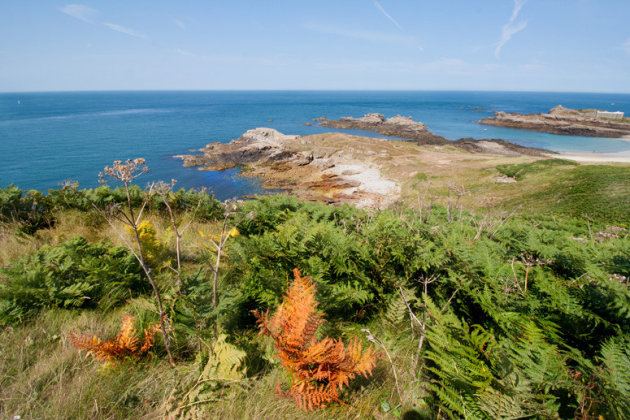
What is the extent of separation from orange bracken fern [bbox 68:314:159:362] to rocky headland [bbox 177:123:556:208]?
18.8 m

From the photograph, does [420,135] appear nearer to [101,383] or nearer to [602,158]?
[602,158]

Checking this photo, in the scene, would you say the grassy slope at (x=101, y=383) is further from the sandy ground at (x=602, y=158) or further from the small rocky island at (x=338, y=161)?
the sandy ground at (x=602, y=158)

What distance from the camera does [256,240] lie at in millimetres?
3699

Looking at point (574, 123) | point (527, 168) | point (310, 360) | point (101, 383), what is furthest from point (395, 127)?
point (101, 383)

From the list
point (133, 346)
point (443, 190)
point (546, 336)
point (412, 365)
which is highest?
point (546, 336)

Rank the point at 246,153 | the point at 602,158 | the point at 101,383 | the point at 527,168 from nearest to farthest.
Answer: the point at 101,383
the point at 527,168
the point at 602,158
the point at 246,153

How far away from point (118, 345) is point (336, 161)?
32.7m

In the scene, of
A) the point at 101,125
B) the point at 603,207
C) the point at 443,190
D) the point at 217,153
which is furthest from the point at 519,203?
the point at 101,125

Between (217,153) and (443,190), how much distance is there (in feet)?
98.7

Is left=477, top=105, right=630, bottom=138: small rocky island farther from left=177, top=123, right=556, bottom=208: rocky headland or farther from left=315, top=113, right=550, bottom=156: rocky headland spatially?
left=177, top=123, right=556, bottom=208: rocky headland

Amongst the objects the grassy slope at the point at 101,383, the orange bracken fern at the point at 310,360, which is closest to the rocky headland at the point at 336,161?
the grassy slope at the point at 101,383

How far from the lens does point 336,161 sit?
3425 cm

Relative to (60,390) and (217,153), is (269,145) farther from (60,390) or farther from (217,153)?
(60,390)

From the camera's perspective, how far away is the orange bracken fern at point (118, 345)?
2.44 meters
